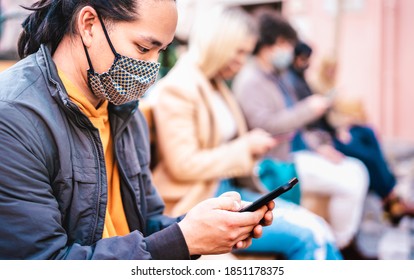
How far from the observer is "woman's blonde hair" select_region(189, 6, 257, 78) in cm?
307

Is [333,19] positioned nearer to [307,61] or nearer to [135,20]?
[307,61]

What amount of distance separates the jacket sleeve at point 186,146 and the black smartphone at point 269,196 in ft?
3.89

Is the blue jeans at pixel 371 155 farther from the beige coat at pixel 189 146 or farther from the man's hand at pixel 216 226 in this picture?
the man's hand at pixel 216 226

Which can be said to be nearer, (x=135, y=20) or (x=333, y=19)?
(x=135, y=20)

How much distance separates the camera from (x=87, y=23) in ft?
5.05

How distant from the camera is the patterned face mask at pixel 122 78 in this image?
1550 mm

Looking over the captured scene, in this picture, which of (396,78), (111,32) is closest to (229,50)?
(111,32)

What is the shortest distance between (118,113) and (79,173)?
0.28 m

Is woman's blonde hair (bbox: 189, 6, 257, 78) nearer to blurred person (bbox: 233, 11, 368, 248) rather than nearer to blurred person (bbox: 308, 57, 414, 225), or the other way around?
blurred person (bbox: 233, 11, 368, 248)

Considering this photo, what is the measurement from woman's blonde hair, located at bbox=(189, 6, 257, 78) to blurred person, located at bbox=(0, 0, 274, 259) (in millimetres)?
1450

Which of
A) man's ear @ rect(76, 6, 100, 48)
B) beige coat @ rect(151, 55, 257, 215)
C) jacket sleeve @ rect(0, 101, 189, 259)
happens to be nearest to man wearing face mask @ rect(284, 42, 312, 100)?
beige coat @ rect(151, 55, 257, 215)

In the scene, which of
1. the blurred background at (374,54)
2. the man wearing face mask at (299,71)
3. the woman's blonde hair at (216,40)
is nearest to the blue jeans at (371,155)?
the blurred background at (374,54)

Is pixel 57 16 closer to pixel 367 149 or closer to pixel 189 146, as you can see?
pixel 189 146

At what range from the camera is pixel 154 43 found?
1.55 m
